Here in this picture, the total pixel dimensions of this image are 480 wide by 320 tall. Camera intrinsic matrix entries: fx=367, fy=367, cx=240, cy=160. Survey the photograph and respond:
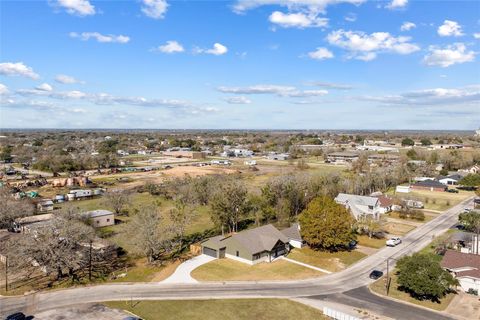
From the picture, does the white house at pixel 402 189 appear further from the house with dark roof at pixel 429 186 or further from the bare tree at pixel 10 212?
the bare tree at pixel 10 212

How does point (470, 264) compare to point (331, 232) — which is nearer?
point (470, 264)

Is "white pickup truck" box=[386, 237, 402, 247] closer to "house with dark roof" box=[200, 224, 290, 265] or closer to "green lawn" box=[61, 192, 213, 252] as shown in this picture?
"house with dark roof" box=[200, 224, 290, 265]

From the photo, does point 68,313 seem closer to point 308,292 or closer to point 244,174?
point 308,292

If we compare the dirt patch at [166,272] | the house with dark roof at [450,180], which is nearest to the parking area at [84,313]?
the dirt patch at [166,272]

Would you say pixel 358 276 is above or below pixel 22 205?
below

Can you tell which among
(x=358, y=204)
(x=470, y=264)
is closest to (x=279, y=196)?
(x=358, y=204)

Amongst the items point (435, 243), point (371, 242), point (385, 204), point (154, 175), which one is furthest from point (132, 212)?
point (435, 243)
